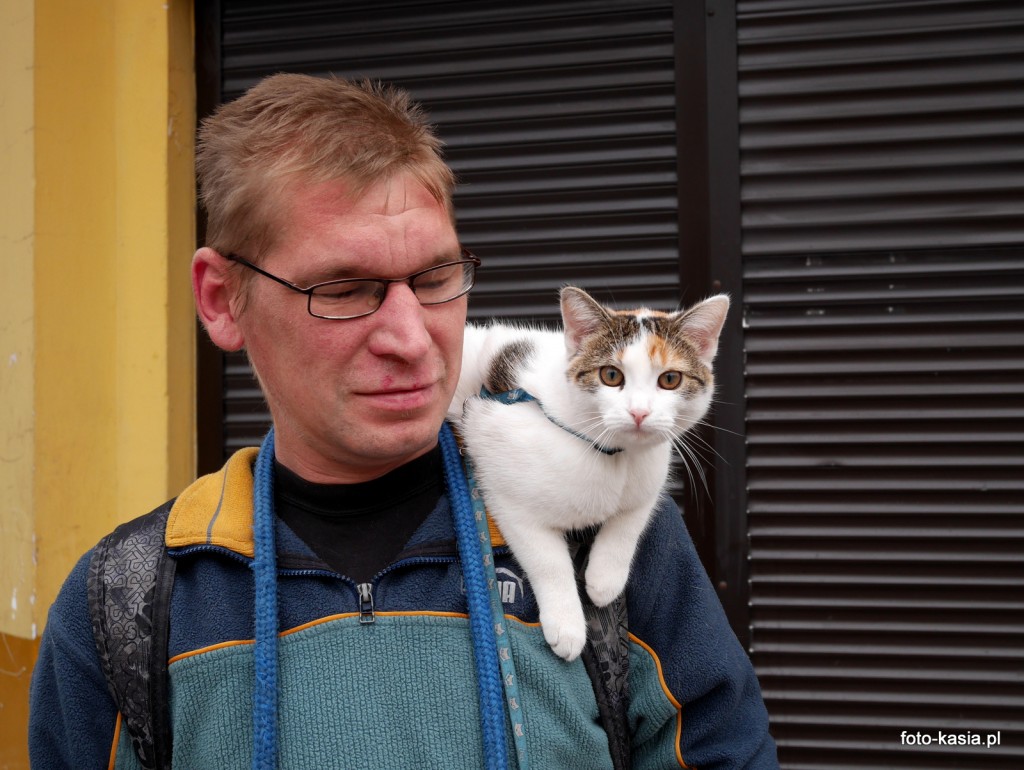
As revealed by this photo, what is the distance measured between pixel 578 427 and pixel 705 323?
1.11 feet

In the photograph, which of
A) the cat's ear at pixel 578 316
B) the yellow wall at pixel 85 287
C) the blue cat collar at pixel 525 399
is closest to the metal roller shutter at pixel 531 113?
the yellow wall at pixel 85 287

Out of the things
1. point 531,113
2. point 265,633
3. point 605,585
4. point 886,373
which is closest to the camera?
point 265,633

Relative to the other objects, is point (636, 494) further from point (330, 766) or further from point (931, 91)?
point (931, 91)

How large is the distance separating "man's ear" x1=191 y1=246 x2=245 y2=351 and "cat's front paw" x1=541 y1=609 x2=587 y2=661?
548 millimetres

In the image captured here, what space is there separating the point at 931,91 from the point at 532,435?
199 cm

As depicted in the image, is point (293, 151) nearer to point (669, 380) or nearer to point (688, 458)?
point (669, 380)

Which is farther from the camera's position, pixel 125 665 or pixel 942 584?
pixel 942 584

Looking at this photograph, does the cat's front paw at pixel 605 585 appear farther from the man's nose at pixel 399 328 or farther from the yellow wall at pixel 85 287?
the yellow wall at pixel 85 287

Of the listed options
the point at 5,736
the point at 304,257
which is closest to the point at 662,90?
the point at 304,257

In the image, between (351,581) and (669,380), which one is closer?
(351,581)

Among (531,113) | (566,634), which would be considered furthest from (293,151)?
(531,113)

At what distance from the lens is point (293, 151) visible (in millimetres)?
997

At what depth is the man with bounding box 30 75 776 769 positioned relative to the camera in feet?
3.13

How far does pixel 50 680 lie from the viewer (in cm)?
103
